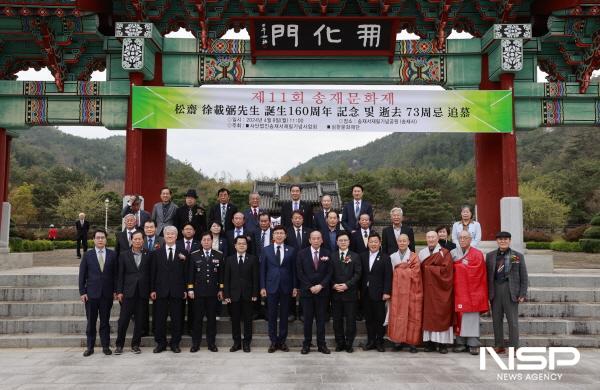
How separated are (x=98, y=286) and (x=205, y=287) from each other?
1263 mm

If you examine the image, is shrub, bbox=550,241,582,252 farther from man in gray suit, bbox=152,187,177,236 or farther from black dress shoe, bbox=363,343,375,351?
man in gray suit, bbox=152,187,177,236

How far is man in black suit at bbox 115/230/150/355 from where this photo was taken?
18.5 ft

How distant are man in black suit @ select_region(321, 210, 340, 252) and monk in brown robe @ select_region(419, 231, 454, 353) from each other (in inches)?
45.8

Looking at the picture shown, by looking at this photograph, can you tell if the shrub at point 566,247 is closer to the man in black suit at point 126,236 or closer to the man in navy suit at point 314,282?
the man in navy suit at point 314,282

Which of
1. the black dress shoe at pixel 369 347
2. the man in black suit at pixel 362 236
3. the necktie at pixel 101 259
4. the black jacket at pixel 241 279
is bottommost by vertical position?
the black dress shoe at pixel 369 347

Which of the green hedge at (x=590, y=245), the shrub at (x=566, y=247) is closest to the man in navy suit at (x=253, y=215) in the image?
the green hedge at (x=590, y=245)

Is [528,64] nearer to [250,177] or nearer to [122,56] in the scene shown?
[122,56]

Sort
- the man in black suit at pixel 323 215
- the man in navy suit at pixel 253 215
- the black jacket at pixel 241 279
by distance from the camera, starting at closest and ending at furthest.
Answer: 1. the black jacket at pixel 241 279
2. the man in black suit at pixel 323 215
3. the man in navy suit at pixel 253 215

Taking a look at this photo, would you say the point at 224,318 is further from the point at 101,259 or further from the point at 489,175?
the point at 489,175

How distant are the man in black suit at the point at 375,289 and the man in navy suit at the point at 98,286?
307 cm

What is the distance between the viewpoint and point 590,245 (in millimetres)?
16953

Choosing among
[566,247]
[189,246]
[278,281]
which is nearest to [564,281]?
[278,281]

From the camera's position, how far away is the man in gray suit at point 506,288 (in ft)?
18.3

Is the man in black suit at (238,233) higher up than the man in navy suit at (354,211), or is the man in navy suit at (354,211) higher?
the man in navy suit at (354,211)
